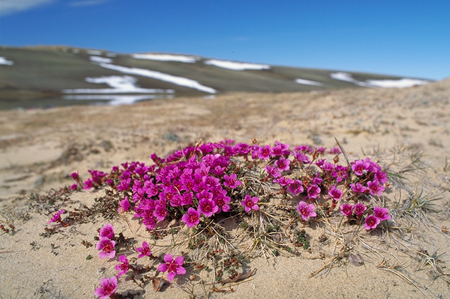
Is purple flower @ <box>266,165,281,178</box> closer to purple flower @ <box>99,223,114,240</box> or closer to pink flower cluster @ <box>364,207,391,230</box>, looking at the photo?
pink flower cluster @ <box>364,207,391,230</box>

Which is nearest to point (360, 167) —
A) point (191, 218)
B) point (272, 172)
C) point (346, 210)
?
point (346, 210)

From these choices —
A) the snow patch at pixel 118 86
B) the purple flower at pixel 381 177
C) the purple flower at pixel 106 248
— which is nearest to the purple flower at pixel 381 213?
the purple flower at pixel 381 177

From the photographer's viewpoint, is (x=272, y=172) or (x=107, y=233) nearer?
(x=107, y=233)

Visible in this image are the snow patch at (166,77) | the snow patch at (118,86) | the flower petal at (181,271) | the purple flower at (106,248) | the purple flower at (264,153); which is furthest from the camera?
the snow patch at (166,77)

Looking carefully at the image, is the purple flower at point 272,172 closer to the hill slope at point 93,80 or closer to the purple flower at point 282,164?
the purple flower at point 282,164

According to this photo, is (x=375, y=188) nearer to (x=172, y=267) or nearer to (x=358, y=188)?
(x=358, y=188)

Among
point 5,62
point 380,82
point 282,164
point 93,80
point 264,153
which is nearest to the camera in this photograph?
point 282,164

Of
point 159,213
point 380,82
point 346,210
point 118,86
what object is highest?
point 380,82
